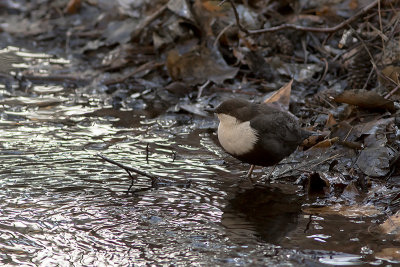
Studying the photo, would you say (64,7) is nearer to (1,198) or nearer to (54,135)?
(54,135)

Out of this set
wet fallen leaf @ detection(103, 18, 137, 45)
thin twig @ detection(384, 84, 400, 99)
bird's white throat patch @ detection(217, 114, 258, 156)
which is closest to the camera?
bird's white throat patch @ detection(217, 114, 258, 156)

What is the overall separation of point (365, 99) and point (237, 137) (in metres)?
1.19

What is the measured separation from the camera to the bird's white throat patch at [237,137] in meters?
4.11

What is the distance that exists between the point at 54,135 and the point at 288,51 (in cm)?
271

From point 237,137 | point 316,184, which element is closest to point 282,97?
point 237,137

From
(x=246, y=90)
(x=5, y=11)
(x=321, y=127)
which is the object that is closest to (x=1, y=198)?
(x=321, y=127)

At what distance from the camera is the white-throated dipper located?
4.12 m

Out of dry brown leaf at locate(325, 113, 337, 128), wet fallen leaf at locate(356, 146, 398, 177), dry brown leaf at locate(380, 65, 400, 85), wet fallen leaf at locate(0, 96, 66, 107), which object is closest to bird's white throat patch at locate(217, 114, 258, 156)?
wet fallen leaf at locate(356, 146, 398, 177)

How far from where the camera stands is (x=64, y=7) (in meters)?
9.50

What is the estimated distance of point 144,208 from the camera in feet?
12.2

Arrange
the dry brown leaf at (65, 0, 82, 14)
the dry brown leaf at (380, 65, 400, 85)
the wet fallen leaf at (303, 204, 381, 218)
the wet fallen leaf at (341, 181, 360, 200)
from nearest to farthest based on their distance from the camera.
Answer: the wet fallen leaf at (303, 204, 381, 218) < the wet fallen leaf at (341, 181, 360, 200) < the dry brown leaf at (380, 65, 400, 85) < the dry brown leaf at (65, 0, 82, 14)

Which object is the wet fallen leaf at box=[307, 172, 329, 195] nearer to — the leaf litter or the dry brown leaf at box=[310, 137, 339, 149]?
the leaf litter

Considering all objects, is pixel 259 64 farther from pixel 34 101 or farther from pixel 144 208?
pixel 144 208

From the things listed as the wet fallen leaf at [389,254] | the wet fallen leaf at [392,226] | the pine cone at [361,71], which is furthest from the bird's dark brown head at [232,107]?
the pine cone at [361,71]
